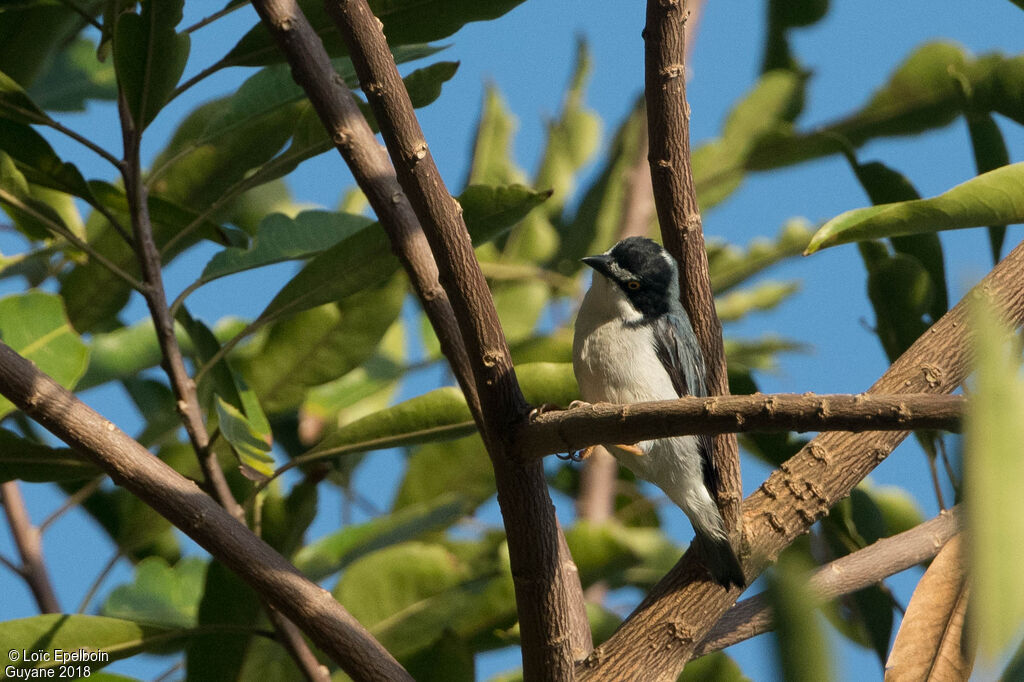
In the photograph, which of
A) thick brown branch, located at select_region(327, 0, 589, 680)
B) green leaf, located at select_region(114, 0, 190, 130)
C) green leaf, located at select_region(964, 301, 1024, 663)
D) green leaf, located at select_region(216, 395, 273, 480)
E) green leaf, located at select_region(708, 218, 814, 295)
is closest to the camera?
green leaf, located at select_region(964, 301, 1024, 663)

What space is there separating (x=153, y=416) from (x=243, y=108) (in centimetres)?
145

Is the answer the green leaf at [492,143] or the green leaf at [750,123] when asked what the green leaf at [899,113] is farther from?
the green leaf at [492,143]

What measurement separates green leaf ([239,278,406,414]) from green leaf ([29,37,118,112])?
4.45ft

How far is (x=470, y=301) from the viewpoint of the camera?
5.89 ft

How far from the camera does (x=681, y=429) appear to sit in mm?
1535

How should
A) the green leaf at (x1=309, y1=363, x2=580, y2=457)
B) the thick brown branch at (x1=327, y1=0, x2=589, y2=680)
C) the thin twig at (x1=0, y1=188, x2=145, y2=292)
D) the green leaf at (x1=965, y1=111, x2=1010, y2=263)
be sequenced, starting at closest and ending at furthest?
the thick brown branch at (x1=327, y1=0, x2=589, y2=680) → the thin twig at (x1=0, y1=188, x2=145, y2=292) → the green leaf at (x1=309, y1=363, x2=580, y2=457) → the green leaf at (x1=965, y1=111, x2=1010, y2=263)

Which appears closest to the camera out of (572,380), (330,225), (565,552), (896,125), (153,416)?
(565,552)

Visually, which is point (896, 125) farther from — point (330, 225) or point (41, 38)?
point (41, 38)

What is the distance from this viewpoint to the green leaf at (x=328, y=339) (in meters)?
3.23

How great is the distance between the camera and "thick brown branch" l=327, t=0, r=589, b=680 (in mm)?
1772

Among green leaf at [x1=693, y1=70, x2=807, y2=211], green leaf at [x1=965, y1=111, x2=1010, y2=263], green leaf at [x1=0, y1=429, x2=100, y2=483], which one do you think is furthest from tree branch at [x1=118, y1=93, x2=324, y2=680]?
green leaf at [x1=693, y1=70, x2=807, y2=211]

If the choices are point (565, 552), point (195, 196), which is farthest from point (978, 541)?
point (195, 196)

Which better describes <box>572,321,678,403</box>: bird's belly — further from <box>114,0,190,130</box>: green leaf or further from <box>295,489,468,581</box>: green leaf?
<box>114,0,190,130</box>: green leaf

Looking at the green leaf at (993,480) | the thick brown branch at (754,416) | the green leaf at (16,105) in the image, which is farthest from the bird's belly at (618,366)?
the green leaf at (993,480)
